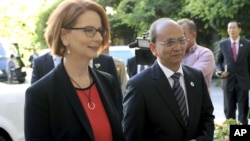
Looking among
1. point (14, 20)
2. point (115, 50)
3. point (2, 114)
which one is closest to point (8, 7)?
point (14, 20)

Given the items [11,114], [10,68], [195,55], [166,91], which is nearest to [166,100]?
[166,91]

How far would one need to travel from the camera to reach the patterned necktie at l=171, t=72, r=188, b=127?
3.29 meters

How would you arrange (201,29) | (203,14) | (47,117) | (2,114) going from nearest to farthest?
(47,117) → (2,114) → (203,14) → (201,29)

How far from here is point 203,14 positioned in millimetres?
20969

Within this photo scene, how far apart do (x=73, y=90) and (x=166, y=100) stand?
736 millimetres

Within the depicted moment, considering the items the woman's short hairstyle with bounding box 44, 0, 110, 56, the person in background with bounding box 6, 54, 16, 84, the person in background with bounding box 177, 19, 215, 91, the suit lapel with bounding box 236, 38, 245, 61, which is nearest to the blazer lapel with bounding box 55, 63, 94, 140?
the woman's short hairstyle with bounding box 44, 0, 110, 56

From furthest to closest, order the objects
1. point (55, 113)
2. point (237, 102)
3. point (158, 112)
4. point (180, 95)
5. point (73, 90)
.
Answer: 1. point (237, 102)
2. point (180, 95)
3. point (158, 112)
4. point (73, 90)
5. point (55, 113)

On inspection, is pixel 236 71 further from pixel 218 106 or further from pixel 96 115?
pixel 96 115

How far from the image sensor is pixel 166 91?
3303 millimetres

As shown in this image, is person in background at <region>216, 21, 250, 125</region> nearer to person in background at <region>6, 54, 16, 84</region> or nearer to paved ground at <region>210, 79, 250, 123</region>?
paved ground at <region>210, 79, 250, 123</region>

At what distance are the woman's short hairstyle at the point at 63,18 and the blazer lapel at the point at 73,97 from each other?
133 mm

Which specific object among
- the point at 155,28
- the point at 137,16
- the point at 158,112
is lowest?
the point at 137,16

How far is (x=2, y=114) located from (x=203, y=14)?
15.2 metres

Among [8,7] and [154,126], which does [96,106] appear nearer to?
[154,126]
